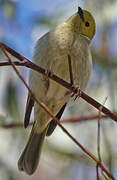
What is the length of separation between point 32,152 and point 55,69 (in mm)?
689

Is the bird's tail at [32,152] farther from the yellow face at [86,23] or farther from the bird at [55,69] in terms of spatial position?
the yellow face at [86,23]

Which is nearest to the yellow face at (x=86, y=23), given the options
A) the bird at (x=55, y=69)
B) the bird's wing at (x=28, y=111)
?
the bird at (x=55, y=69)

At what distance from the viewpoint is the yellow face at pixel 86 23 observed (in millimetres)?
2873

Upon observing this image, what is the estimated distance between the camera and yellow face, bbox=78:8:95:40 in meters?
2.87

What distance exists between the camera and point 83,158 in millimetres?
3256

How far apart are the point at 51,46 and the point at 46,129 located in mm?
719

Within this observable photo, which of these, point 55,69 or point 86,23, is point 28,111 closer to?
point 55,69

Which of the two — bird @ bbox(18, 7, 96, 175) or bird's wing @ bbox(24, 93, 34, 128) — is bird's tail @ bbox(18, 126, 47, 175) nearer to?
bird @ bbox(18, 7, 96, 175)

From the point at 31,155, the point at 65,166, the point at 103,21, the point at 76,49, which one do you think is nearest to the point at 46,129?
the point at 31,155

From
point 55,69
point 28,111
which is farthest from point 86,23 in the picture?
point 28,111

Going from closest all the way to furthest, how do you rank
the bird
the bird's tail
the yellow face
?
1. the bird
2. the bird's tail
3. the yellow face

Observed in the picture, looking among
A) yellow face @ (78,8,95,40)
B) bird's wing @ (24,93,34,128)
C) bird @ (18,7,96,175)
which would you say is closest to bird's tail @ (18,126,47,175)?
bird @ (18,7,96,175)

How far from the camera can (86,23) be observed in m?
2.92

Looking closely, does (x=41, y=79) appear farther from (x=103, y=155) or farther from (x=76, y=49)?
(x=103, y=155)
